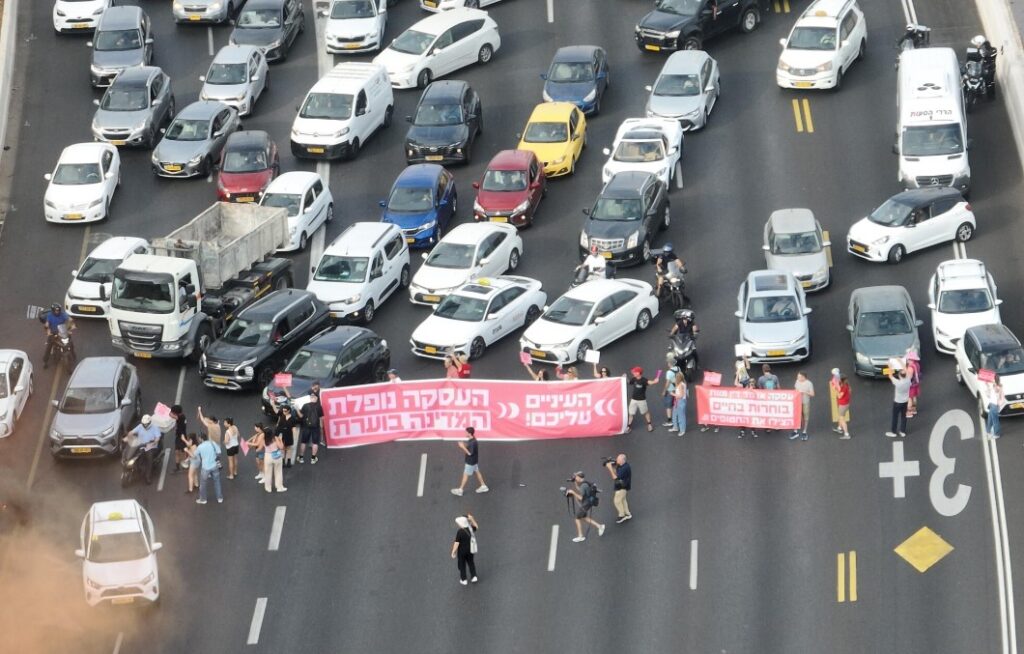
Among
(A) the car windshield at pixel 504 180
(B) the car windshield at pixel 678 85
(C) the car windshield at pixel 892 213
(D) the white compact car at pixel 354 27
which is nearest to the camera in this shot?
(C) the car windshield at pixel 892 213

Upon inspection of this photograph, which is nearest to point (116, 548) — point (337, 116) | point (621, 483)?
point (621, 483)

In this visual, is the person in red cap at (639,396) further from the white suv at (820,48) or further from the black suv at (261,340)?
the white suv at (820,48)

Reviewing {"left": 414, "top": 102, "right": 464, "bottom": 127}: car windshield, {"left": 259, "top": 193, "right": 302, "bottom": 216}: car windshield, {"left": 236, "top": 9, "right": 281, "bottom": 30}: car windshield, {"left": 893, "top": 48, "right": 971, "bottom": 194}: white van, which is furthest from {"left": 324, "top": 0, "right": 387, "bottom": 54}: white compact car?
{"left": 893, "top": 48, "right": 971, "bottom": 194}: white van

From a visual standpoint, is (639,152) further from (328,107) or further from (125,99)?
(125,99)

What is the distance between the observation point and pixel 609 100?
59469 millimetres

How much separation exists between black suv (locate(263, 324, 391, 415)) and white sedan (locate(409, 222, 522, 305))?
A: 3.52m

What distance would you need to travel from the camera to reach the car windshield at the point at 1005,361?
42344 mm

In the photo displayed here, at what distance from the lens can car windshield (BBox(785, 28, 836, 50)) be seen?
192 feet

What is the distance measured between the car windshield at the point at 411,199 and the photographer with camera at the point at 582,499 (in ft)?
47.5

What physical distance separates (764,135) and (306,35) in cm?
1644

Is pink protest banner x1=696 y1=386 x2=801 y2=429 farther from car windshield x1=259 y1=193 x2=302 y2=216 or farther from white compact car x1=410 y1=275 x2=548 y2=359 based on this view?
car windshield x1=259 y1=193 x2=302 y2=216

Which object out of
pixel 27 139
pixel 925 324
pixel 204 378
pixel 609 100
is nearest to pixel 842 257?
pixel 925 324

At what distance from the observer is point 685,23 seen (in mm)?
60469

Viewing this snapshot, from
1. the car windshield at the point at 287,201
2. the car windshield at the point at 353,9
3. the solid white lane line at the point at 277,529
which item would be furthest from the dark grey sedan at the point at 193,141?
the solid white lane line at the point at 277,529
